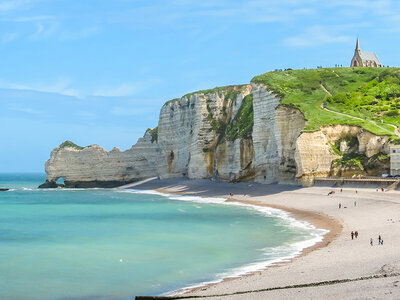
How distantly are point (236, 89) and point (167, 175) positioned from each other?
2244 cm

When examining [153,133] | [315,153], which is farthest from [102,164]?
[315,153]

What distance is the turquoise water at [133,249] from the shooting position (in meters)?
21.8

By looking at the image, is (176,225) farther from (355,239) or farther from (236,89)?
(236,89)

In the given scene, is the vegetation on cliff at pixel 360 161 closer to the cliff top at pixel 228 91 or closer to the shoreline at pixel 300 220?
the shoreline at pixel 300 220

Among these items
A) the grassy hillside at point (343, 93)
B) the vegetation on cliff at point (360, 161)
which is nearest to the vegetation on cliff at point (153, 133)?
the grassy hillside at point (343, 93)

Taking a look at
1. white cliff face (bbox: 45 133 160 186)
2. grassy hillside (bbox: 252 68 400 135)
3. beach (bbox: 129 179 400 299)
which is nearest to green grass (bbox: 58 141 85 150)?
white cliff face (bbox: 45 133 160 186)

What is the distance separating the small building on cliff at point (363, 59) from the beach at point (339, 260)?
6720 cm

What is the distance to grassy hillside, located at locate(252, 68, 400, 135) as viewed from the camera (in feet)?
213

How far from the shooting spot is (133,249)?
29938 mm

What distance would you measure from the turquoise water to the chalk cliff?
56.6 feet

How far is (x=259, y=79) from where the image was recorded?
7644 centimetres

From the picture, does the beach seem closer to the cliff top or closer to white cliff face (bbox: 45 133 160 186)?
the cliff top

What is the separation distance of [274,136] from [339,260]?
4674 cm

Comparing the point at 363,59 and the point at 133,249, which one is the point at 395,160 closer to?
the point at 133,249
